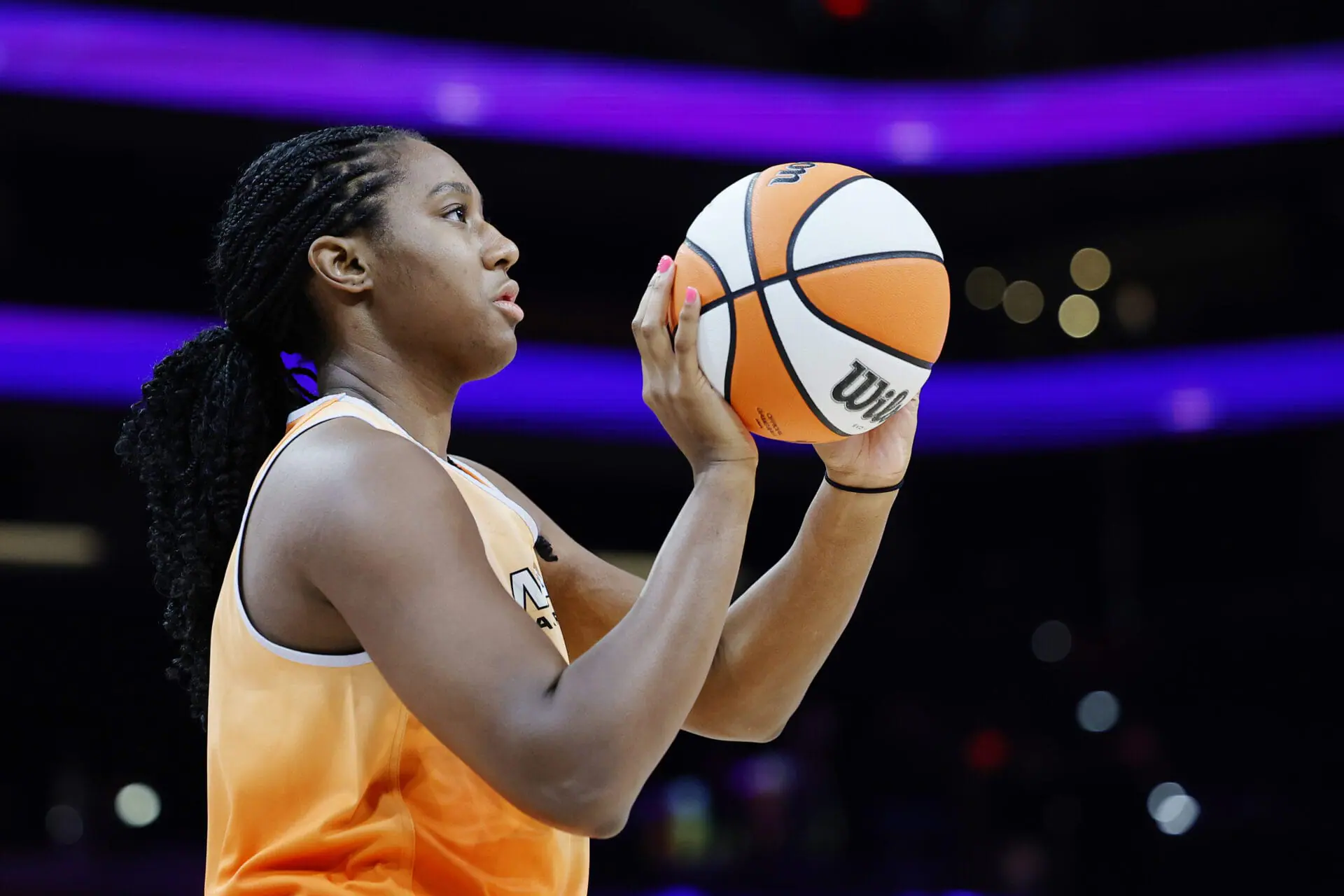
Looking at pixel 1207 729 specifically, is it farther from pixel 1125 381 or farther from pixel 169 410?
pixel 169 410

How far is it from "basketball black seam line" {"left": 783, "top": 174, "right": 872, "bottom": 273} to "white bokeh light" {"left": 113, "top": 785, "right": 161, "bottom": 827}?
21.8ft

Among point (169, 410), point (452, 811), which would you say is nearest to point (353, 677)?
point (452, 811)

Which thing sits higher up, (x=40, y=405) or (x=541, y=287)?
(x=541, y=287)

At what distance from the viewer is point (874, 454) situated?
235cm

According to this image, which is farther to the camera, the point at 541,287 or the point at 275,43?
the point at 541,287

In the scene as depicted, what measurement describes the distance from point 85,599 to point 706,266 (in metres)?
7.31

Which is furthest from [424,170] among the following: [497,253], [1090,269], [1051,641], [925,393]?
[1051,641]

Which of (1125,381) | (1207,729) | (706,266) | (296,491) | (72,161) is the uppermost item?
(72,161)

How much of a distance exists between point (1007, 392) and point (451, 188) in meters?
8.40

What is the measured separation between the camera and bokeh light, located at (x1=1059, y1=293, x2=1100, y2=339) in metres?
10.1

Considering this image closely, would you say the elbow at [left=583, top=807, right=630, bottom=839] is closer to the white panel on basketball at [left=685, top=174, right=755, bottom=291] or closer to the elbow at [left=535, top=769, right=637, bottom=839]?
the elbow at [left=535, top=769, right=637, bottom=839]

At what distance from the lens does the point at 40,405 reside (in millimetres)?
8133

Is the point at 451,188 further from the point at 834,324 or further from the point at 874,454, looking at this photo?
the point at 874,454

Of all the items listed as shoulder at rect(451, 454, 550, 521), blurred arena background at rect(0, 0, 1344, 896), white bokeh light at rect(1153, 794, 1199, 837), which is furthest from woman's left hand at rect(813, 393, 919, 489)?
white bokeh light at rect(1153, 794, 1199, 837)
